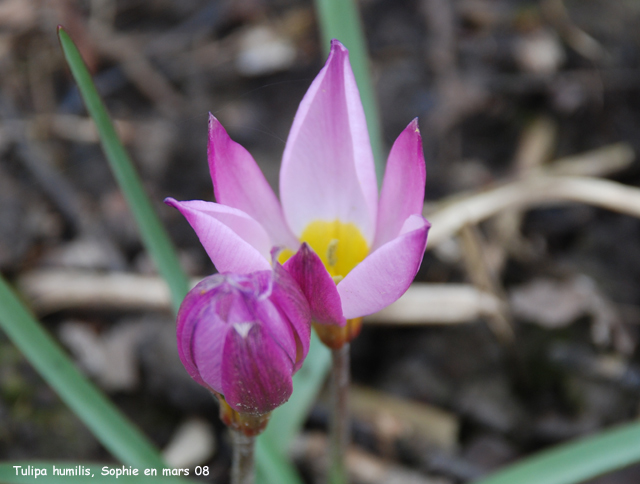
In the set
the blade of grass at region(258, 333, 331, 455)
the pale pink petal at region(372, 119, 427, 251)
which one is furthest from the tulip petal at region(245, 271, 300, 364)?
the blade of grass at region(258, 333, 331, 455)

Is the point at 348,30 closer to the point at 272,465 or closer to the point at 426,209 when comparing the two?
the point at 426,209

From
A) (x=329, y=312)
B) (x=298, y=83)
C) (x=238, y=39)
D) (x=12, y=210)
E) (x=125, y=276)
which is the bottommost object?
(x=125, y=276)

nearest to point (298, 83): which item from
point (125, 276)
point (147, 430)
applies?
point (125, 276)

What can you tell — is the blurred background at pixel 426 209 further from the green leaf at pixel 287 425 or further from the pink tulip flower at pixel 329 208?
the pink tulip flower at pixel 329 208

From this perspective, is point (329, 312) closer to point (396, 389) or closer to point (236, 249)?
point (236, 249)

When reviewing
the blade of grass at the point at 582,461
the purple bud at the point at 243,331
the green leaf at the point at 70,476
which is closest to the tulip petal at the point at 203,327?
the purple bud at the point at 243,331

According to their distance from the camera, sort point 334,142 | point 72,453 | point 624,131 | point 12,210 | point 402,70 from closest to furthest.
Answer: point 334,142, point 72,453, point 12,210, point 624,131, point 402,70
